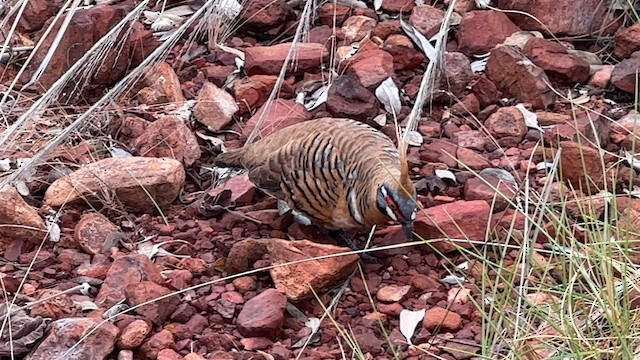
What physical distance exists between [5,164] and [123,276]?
70 centimetres

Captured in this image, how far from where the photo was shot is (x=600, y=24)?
3.70 m

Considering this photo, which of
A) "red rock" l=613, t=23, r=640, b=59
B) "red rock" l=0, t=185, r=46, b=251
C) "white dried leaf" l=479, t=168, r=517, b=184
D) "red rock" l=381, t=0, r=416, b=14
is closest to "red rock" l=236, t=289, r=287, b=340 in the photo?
"red rock" l=0, t=185, r=46, b=251

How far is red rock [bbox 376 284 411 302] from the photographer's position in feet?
8.66

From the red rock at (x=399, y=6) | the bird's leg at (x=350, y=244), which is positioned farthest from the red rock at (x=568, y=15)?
the bird's leg at (x=350, y=244)

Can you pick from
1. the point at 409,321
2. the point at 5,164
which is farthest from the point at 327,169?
the point at 5,164

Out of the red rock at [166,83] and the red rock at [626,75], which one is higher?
the red rock at [166,83]

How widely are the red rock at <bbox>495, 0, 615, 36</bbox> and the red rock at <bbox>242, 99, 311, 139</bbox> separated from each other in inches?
35.8

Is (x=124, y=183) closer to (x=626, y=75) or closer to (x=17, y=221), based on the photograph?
(x=17, y=221)

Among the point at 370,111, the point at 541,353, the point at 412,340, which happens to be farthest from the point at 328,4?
the point at 541,353

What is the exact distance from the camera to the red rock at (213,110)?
3402mm

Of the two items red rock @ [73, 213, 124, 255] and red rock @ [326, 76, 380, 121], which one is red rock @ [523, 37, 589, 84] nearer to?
red rock @ [326, 76, 380, 121]

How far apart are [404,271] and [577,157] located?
60 centimetres

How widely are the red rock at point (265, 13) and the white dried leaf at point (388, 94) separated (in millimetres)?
574

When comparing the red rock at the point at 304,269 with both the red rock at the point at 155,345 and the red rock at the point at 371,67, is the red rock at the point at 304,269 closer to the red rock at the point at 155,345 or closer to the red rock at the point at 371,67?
the red rock at the point at 155,345
